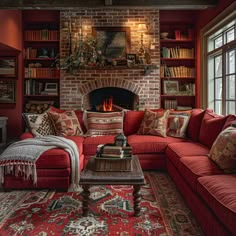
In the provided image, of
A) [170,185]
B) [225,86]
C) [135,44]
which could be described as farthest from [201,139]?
[135,44]

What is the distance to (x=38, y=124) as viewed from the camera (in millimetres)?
3744

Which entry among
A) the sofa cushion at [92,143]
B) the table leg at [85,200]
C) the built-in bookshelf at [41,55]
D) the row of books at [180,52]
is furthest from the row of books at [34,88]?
the table leg at [85,200]

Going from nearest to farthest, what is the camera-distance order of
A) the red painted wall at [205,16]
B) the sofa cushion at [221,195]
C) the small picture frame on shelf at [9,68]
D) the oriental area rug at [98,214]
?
the sofa cushion at [221,195] < the oriental area rug at [98,214] < the red painted wall at [205,16] < the small picture frame on shelf at [9,68]

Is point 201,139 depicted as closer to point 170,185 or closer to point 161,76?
point 170,185

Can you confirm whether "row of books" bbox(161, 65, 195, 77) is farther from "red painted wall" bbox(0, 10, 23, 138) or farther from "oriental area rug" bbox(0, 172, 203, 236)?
"oriental area rug" bbox(0, 172, 203, 236)

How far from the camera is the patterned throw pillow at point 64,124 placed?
3.91 metres

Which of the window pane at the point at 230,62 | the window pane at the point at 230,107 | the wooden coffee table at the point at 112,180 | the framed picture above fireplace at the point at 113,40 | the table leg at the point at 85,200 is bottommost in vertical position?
the table leg at the point at 85,200

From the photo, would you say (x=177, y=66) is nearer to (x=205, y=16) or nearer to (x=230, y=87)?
(x=205, y=16)

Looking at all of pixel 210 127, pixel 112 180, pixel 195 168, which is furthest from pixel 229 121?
pixel 112 180

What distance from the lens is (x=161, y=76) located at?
574cm

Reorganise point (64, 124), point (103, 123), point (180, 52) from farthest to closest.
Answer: point (180, 52)
point (103, 123)
point (64, 124)

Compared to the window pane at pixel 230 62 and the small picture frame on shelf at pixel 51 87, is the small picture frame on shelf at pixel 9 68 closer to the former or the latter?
the small picture frame on shelf at pixel 51 87

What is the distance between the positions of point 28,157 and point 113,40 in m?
3.56

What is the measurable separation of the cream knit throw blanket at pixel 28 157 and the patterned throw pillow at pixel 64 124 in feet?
2.55
